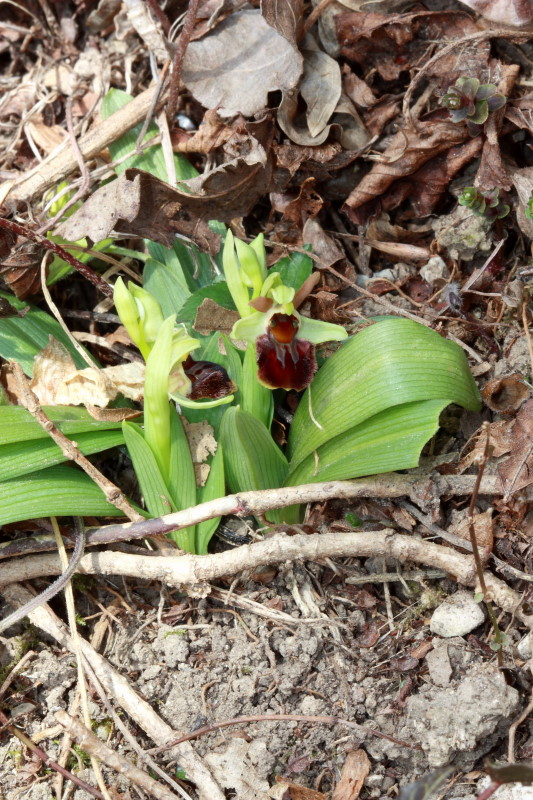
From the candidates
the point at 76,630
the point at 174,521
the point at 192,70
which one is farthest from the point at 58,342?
the point at 192,70

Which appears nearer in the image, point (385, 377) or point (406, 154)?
point (385, 377)

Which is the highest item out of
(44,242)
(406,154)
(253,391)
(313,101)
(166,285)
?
(313,101)

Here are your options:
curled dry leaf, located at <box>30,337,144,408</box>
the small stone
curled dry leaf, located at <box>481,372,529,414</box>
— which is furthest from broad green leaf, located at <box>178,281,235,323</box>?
the small stone

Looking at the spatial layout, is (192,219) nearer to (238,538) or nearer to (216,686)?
(238,538)

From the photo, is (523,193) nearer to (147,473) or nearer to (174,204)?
(174,204)

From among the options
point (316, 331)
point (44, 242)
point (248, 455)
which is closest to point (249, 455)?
point (248, 455)

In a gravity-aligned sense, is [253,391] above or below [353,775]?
above
